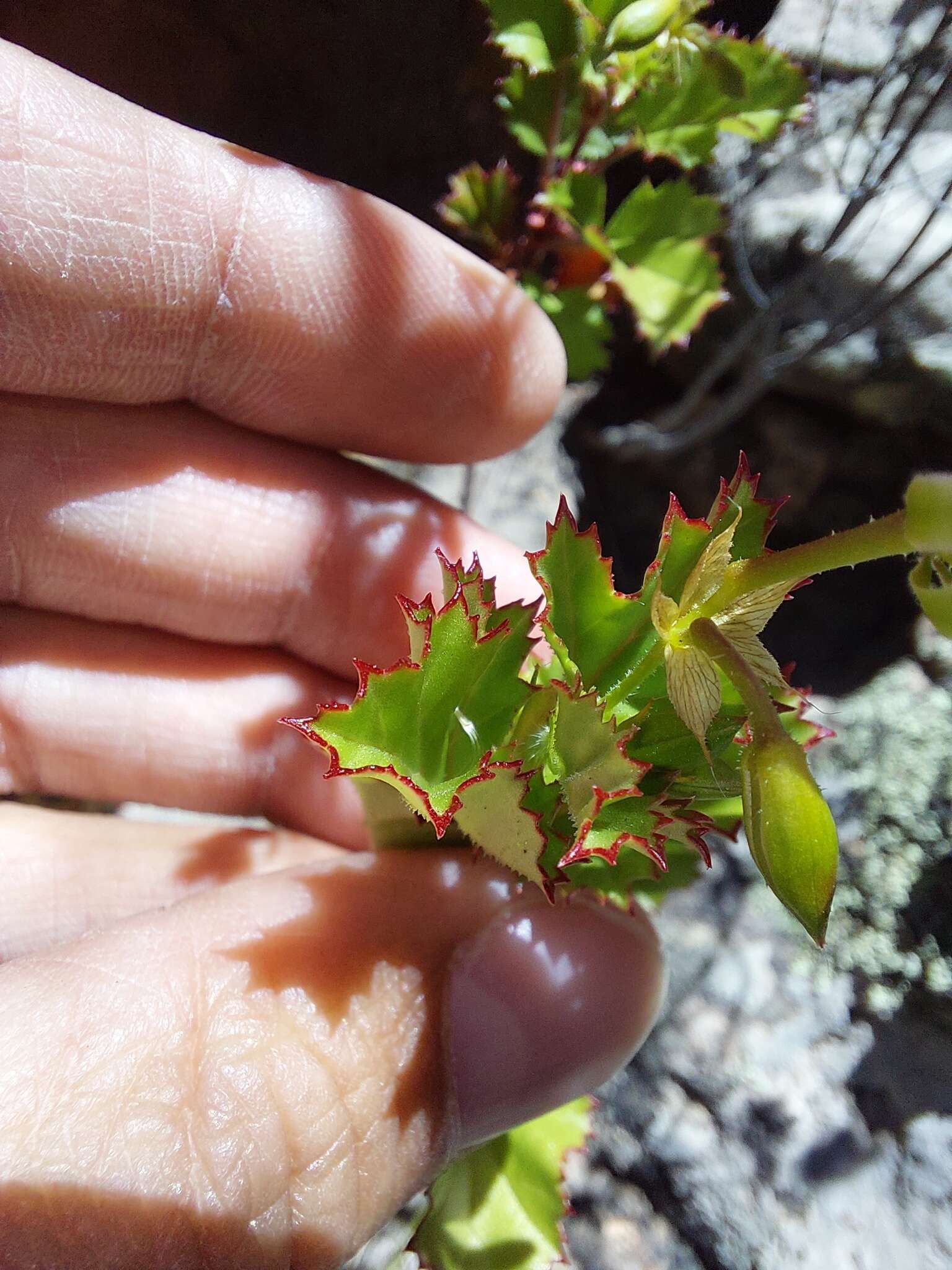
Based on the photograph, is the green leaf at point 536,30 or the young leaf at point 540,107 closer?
the green leaf at point 536,30

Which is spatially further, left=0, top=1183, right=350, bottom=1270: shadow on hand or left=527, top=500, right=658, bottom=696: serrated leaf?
left=527, top=500, right=658, bottom=696: serrated leaf

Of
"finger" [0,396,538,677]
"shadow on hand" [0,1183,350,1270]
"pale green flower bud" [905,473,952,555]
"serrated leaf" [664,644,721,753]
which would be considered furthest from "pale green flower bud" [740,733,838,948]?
"finger" [0,396,538,677]

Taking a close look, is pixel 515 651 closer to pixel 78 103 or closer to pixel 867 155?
pixel 78 103

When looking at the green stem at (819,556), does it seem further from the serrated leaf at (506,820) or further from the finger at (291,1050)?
the finger at (291,1050)

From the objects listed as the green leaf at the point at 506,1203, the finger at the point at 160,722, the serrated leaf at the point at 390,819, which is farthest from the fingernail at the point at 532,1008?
the finger at the point at 160,722

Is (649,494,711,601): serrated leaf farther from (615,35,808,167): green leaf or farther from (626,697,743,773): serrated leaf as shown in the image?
(615,35,808,167): green leaf

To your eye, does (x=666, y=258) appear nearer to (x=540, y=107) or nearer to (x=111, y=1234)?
(x=540, y=107)

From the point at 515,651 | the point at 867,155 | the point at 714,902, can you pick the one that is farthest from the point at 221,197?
the point at 714,902
